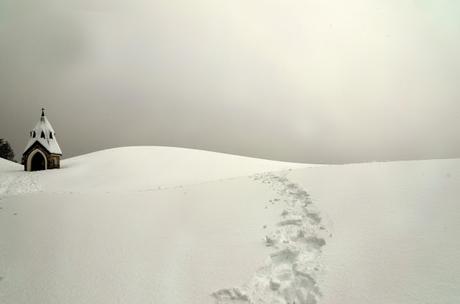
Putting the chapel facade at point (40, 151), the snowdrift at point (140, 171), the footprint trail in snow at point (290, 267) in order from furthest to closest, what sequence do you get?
1. the chapel facade at point (40, 151)
2. the snowdrift at point (140, 171)
3. the footprint trail in snow at point (290, 267)

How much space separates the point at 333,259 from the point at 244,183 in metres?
6.17

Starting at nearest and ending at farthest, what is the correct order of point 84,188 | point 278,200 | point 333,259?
1. point 333,259
2. point 278,200
3. point 84,188

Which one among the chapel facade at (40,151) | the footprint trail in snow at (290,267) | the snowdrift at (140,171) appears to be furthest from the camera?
the chapel facade at (40,151)

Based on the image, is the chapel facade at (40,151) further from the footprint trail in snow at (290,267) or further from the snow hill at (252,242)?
the footprint trail in snow at (290,267)

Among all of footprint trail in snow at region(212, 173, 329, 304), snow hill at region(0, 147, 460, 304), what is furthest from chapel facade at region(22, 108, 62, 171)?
footprint trail in snow at region(212, 173, 329, 304)

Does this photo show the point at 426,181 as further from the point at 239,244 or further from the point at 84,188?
the point at 84,188

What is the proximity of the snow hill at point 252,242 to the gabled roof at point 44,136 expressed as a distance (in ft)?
50.0

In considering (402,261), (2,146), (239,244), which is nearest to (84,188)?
(239,244)

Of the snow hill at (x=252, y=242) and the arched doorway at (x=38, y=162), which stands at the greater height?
the arched doorway at (x=38, y=162)

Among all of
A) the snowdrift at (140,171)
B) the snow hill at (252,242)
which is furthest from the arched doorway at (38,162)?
the snow hill at (252,242)

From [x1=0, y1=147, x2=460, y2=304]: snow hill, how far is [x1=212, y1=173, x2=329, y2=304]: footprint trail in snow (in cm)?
3

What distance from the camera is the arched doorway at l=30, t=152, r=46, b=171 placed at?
76.1 ft

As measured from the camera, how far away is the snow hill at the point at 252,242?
14.7ft

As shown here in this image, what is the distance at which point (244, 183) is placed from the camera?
11016mm
